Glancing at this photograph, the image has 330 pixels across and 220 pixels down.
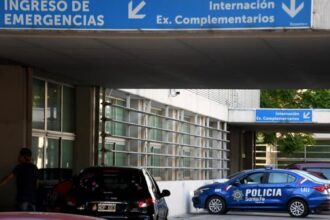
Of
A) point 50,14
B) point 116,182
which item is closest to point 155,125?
point 116,182

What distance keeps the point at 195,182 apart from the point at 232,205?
10.5 feet

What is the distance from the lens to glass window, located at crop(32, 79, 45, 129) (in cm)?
1750

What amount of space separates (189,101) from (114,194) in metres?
14.4

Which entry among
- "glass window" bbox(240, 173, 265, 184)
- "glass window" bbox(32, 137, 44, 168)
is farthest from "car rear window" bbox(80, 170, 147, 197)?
"glass window" bbox(240, 173, 265, 184)

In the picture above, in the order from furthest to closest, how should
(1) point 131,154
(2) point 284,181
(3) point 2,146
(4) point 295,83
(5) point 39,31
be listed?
(2) point 284,181
(1) point 131,154
(4) point 295,83
(3) point 2,146
(5) point 39,31

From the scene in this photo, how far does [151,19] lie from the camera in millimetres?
11336

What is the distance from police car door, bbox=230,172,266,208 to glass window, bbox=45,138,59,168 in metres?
7.65

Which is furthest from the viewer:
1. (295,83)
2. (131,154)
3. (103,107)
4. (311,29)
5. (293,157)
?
(293,157)

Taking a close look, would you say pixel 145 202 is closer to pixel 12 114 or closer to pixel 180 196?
pixel 12 114

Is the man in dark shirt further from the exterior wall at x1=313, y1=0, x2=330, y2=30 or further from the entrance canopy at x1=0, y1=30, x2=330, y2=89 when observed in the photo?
the exterior wall at x1=313, y1=0, x2=330, y2=30

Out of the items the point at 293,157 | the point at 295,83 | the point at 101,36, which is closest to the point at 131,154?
the point at 295,83

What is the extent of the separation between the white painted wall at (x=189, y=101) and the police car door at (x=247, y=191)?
3.61 meters

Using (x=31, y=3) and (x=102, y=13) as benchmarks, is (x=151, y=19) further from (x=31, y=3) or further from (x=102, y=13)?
(x=31, y=3)

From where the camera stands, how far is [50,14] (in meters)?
11.5
